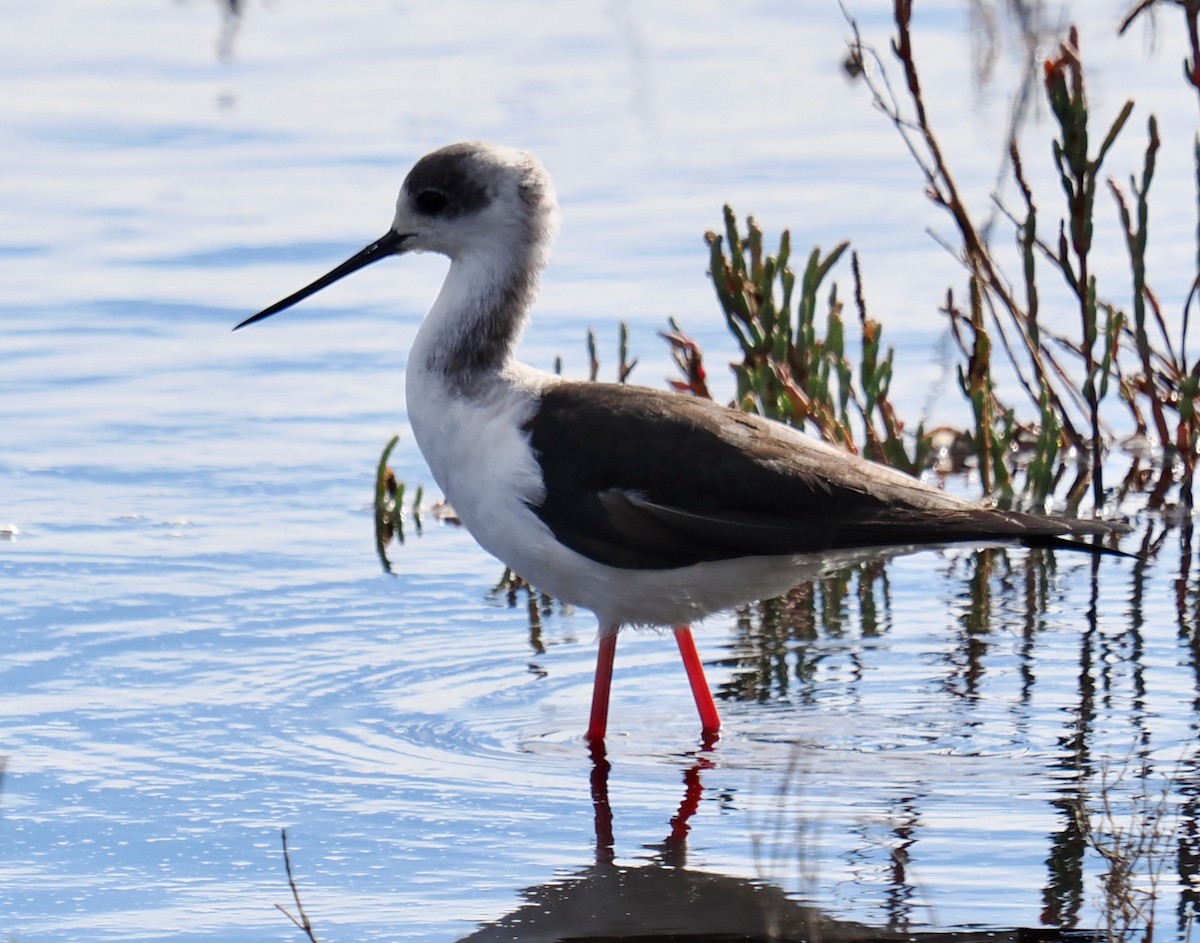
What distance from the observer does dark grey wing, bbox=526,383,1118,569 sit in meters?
5.61

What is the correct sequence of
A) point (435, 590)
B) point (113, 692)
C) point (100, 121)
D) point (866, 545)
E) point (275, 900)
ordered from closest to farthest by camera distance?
point (275, 900), point (866, 545), point (113, 692), point (435, 590), point (100, 121)

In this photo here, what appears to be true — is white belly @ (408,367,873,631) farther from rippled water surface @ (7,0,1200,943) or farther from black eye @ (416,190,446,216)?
black eye @ (416,190,446,216)

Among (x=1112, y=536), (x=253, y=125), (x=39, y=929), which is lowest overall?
(x=39, y=929)

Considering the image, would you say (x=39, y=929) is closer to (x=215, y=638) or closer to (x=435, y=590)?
(x=215, y=638)

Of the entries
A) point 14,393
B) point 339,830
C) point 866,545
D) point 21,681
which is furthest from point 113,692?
point 14,393

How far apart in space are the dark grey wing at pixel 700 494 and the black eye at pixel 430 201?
32.7 inches

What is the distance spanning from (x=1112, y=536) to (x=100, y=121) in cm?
649

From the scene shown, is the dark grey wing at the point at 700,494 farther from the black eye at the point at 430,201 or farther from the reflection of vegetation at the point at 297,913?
the reflection of vegetation at the point at 297,913

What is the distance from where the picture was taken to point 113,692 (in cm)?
610

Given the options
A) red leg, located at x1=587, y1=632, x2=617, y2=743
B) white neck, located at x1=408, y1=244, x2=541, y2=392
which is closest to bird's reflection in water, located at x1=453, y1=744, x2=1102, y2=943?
red leg, located at x1=587, y1=632, x2=617, y2=743

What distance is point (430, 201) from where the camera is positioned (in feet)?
20.9

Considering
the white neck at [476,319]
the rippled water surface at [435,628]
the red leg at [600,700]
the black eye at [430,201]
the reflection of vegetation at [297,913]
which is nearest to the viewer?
the reflection of vegetation at [297,913]

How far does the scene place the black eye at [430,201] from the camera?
6.34 meters

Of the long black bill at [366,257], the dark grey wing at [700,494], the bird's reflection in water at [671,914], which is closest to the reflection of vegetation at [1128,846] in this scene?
the bird's reflection in water at [671,914]
